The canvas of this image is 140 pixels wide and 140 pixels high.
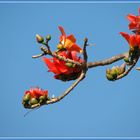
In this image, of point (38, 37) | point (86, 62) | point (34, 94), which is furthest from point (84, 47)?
point (34, 94)

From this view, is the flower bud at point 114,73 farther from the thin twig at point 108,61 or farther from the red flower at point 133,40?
the red flower at point 133,40

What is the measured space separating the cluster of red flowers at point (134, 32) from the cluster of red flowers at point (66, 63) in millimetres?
198

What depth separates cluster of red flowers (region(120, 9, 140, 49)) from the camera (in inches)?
77.1

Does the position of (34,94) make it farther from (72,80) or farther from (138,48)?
(138,48)

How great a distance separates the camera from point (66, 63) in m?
1.90

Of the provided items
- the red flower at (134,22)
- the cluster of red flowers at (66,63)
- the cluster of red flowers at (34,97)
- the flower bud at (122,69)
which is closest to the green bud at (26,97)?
the cluster of red flowers at (34,97)

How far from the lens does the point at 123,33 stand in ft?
6.47

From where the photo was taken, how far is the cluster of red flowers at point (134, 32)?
1.96 meters

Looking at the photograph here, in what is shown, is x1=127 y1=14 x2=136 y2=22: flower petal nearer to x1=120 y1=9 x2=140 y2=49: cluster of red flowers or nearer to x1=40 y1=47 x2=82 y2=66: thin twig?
x1=120 y1=9 x2=140 y2=49: cluster of red flowers

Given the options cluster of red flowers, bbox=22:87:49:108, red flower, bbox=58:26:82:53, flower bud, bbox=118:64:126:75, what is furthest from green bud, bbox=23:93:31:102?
flower bud, bbox=118:64:126:75

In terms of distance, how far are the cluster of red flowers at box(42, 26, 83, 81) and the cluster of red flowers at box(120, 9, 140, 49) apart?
0.20m

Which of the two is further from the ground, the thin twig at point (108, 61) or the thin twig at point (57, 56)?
the thin twig at point (57, 56)

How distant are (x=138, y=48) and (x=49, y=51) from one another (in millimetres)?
373

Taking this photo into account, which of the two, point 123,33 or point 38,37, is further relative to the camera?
point 123,33
